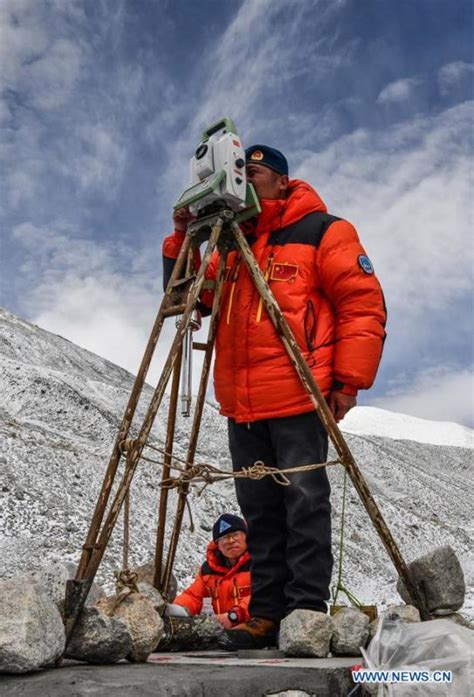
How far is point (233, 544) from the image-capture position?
18.2 ft

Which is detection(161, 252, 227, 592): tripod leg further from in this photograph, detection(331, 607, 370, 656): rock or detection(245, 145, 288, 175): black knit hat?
detection(331, 607, 370, 656): rock

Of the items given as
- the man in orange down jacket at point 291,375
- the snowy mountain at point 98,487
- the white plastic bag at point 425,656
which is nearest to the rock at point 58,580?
the man in orange down jacket at point 291,375

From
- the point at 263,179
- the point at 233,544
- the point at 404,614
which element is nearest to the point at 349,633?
the point at 404,614

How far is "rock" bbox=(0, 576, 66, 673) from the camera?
2463 mm

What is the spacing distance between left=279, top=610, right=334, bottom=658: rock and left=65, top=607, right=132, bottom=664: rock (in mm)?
772

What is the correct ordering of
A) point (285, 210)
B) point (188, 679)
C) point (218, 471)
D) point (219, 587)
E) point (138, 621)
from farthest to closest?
point (219, 587) → point (285, 210) → point (218, 471) → point (138, 621) → point (188, 679)

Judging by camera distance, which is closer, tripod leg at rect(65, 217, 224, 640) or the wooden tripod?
tripod leg at rect(65, 217, 224, 640)

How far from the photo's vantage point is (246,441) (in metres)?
3.99

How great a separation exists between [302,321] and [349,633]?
161 cm

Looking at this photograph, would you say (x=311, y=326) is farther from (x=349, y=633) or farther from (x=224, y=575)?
(x=224, y=575)

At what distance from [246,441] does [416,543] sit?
11.3m

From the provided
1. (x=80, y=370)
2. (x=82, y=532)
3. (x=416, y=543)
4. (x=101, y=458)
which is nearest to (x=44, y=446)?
(x=101, y=458)

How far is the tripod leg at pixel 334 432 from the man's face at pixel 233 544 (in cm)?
209

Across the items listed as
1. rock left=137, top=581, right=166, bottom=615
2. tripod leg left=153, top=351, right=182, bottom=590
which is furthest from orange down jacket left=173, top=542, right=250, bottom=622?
rock left=137, top=581, right=166, bottom=615
